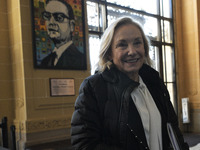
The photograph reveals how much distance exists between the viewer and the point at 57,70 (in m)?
4.36

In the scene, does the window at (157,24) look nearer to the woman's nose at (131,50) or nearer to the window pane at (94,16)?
the window pane at (94,16)

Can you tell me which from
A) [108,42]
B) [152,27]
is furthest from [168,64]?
[108,42]

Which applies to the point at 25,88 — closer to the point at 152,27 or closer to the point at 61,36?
the point at 61,36

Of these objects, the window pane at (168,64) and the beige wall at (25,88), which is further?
the window pane at (168,64)

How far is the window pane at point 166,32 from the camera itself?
7652mm

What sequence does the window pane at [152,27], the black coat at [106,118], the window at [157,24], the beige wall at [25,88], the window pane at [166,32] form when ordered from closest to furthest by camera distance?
the black coat at [106,118]
the beige wall at [25,88]
the window at [157,24]
the window pane at [152,27]
the window pane at [166,32]

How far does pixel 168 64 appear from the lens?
774 cm

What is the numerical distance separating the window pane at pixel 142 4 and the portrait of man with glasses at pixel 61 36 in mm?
1954

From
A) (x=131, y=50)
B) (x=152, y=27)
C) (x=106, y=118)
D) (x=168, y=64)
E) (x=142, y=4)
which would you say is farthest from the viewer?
(x=168, y=64)

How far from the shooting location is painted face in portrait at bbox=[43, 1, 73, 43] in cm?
426

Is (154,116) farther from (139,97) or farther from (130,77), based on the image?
(130,77)

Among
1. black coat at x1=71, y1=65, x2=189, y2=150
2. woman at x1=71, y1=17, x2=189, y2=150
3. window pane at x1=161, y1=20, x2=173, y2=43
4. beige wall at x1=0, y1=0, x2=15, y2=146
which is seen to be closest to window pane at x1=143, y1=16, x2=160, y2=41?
window pane at x1=161, y1=20, x2=173, y2=43

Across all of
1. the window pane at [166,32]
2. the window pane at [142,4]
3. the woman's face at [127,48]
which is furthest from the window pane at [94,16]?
the woman's face at [127,48]

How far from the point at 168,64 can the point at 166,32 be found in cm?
98
